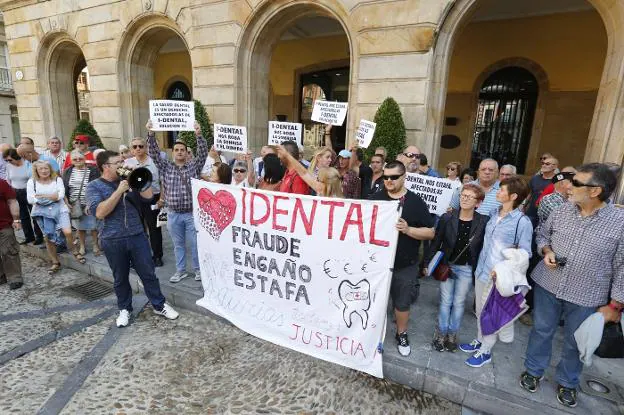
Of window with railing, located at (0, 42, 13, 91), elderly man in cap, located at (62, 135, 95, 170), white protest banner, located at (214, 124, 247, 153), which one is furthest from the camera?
window with railing, located at (0, 42, 13, 91)

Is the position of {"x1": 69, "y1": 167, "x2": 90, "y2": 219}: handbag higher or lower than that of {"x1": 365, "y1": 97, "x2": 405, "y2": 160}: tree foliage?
lower

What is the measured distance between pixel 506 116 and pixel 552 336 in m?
9.03

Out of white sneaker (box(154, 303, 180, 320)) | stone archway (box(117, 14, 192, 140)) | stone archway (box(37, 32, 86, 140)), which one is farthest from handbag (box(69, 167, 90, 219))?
stone archway (box(37, 32, 86, 140))

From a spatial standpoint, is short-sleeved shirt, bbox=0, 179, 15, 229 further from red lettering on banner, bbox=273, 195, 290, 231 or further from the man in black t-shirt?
the man in black t-shirt

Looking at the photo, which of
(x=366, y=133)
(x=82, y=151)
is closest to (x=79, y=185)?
(x=82, y=151)

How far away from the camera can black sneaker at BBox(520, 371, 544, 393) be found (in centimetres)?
275

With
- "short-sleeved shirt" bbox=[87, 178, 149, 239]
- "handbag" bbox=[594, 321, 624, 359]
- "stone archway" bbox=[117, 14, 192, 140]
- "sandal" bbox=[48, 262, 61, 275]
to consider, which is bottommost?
"sandal" bbox=[48, 262, 61, 275]

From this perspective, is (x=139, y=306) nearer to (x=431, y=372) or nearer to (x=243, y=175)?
(x=243, y=175)

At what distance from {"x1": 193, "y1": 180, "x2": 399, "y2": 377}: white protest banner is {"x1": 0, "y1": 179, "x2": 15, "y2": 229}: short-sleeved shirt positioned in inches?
116

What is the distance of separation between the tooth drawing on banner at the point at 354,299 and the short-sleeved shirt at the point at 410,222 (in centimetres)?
41

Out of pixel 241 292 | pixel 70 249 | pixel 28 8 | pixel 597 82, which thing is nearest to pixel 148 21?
pixel 28 8

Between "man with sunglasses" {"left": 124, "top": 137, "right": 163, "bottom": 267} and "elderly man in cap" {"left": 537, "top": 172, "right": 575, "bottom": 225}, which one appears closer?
"elderly man in cap" {"left": 537, "top": 172, "right": 575, "bottom": 225}

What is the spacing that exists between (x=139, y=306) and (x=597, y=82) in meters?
11.4

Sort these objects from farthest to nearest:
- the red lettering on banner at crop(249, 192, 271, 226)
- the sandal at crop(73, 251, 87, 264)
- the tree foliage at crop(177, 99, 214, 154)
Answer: the tree foliage at crop(177, 99, 214, 154) < the sandal at crop(73, 251, 87, 264) < the red lettering on banner at crop(249, 192, 271, 226)
